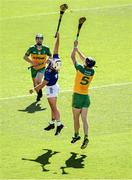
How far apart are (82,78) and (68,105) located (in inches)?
161

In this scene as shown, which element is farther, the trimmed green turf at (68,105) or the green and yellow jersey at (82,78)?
the green and yellow jersey at (82,78)

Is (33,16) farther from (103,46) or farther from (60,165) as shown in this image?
(60,165)

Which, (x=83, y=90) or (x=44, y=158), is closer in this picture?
(x=44, y=158)

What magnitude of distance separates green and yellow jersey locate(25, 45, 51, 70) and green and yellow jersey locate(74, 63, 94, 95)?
461 centimetres

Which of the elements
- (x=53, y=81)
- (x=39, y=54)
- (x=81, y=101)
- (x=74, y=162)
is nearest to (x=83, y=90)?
(x=81, y=101)

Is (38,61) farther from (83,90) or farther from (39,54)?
(83,90)

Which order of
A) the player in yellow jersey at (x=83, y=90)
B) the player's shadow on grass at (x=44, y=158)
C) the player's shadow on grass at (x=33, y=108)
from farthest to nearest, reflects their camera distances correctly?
the player's shadow on grass at (x=33, y=108) < the player in yellow jersey at (x=83, y=90) < the player's shadow on grass at (x=44, y=158)

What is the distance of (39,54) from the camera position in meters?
22.1

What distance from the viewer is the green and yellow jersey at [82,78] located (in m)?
17.5

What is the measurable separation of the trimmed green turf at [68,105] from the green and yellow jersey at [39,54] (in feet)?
4.15

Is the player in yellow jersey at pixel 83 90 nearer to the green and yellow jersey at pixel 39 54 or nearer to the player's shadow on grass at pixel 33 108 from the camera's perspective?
the player's shadow on grass at pixel 33 108

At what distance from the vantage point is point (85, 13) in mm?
34906

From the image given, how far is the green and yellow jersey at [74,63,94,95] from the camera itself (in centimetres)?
1748

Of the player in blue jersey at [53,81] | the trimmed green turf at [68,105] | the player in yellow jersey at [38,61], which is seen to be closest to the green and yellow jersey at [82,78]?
the player in blue jersey at [53,81]
